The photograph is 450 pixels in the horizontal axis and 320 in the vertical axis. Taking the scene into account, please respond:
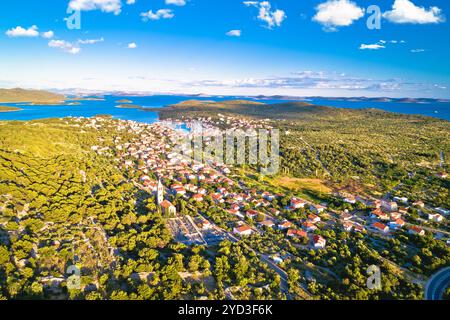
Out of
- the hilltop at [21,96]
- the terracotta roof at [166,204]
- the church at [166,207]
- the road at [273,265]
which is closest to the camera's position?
the road at [273,265]

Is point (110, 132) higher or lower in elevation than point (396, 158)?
higher

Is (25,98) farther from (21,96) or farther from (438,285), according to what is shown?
(438,285)

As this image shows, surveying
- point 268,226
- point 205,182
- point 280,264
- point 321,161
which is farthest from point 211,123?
point 280,264

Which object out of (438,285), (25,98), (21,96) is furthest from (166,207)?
(21,96)

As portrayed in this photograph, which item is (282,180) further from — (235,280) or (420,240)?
(235,280)

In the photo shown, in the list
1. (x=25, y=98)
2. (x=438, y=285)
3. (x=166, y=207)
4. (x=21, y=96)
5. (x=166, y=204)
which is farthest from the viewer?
(x=21, y=96)

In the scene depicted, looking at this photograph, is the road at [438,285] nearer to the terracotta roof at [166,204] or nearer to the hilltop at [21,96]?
the terracotta roof at [166,204]

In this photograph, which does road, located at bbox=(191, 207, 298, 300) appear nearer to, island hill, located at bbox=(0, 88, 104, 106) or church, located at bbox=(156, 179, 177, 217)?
church, located at bbox=(156, 179, 177, 217)

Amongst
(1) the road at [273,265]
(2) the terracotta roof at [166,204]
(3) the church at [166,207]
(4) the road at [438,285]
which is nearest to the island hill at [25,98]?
(3) the church at [166,207]

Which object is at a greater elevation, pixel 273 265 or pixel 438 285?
pixel 273 265
